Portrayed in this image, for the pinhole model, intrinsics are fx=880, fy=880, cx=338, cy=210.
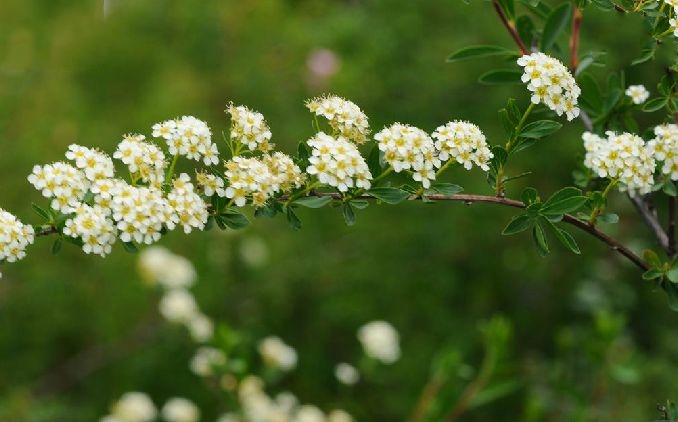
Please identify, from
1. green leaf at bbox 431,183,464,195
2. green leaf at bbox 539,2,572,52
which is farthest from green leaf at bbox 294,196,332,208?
green leaf at bbox 539,2,572,52

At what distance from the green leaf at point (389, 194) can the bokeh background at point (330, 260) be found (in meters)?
2.02

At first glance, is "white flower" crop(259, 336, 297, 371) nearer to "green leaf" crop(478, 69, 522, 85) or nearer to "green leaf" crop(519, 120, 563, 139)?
"green leaf" crop(478, 69, 522, 85)

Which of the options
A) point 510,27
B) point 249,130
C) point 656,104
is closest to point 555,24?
point 510,27

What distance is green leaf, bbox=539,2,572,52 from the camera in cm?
144

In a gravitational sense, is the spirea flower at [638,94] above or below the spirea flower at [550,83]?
above

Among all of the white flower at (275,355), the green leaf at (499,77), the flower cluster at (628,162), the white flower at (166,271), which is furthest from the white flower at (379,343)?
the flower cluster at (628,162)

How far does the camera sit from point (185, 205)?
991 millimetres

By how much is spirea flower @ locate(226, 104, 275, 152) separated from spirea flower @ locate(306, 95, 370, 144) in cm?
7

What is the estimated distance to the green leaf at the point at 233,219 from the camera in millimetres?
1042

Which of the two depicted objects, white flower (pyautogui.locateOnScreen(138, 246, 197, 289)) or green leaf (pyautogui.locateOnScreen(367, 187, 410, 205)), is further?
white flower (pyautogui.locateOnScreen(138, 246, 197, 289))

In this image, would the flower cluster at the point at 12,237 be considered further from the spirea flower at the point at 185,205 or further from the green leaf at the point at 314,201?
the green leaf at the point at 314,201

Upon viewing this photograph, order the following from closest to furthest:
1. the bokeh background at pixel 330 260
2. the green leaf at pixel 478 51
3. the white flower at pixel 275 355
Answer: the green leaf at pixel 478 51, the white flower at pixel 275 355, the bokeh background at pixel 330 260

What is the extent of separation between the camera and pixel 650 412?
2.94 m

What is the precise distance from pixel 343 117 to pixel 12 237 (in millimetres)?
408
